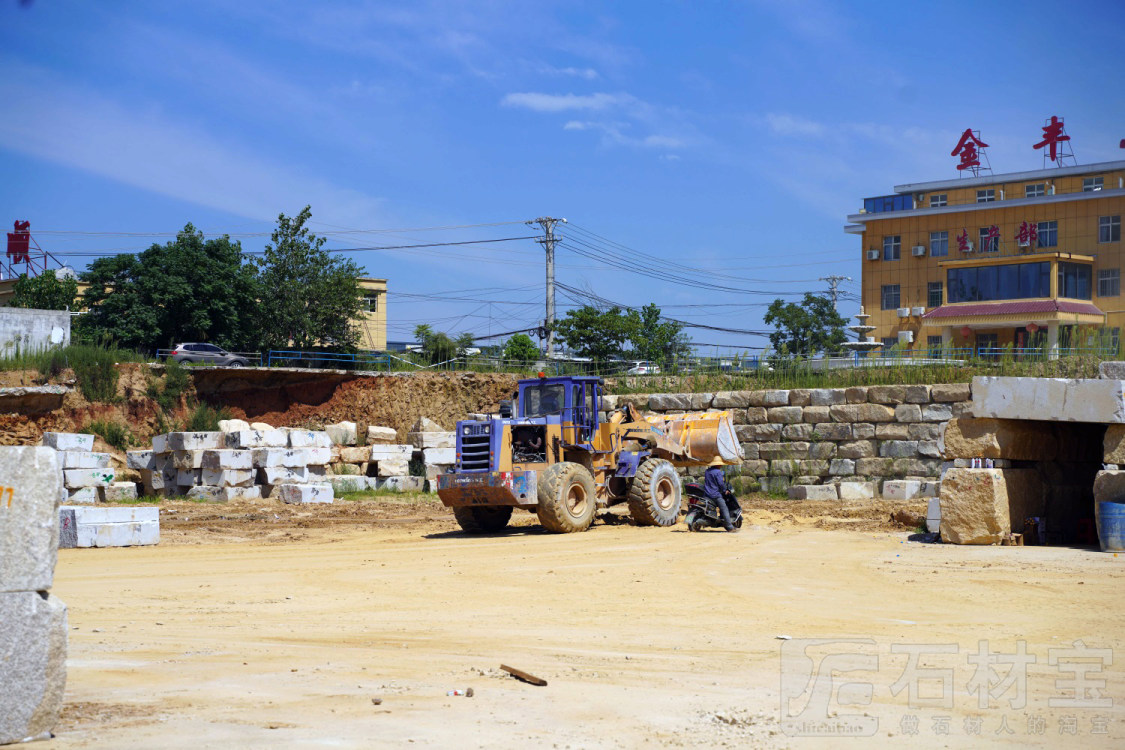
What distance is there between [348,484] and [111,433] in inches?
338

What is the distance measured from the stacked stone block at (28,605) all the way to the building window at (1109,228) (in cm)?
4732

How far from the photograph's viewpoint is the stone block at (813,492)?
21984 mm

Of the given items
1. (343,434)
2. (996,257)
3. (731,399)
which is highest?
(996,257)

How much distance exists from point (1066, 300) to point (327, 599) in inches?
1560

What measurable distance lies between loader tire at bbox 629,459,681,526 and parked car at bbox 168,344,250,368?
22.3 meters

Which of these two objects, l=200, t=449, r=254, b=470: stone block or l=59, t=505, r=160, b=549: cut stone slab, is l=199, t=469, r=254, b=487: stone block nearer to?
l=200, t=449, r=254, b=470: stone block

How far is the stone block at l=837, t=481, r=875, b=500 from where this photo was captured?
21.5m

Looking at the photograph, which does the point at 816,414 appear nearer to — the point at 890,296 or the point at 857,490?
the point at 857,490

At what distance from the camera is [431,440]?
28031mm

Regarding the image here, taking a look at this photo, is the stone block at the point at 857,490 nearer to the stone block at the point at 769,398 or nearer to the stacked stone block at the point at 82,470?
the stone block at the point at 769,398

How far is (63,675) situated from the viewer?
17.5ft

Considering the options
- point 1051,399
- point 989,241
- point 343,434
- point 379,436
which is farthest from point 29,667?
point 989,241

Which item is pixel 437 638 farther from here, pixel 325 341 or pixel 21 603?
A: pixel 325 341

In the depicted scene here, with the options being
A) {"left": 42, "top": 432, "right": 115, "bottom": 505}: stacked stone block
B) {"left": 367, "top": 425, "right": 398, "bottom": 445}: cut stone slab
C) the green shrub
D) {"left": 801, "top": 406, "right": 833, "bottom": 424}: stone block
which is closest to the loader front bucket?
{"left": 801, "top": 406, "right": 833, "bottom": 424}: stone block
